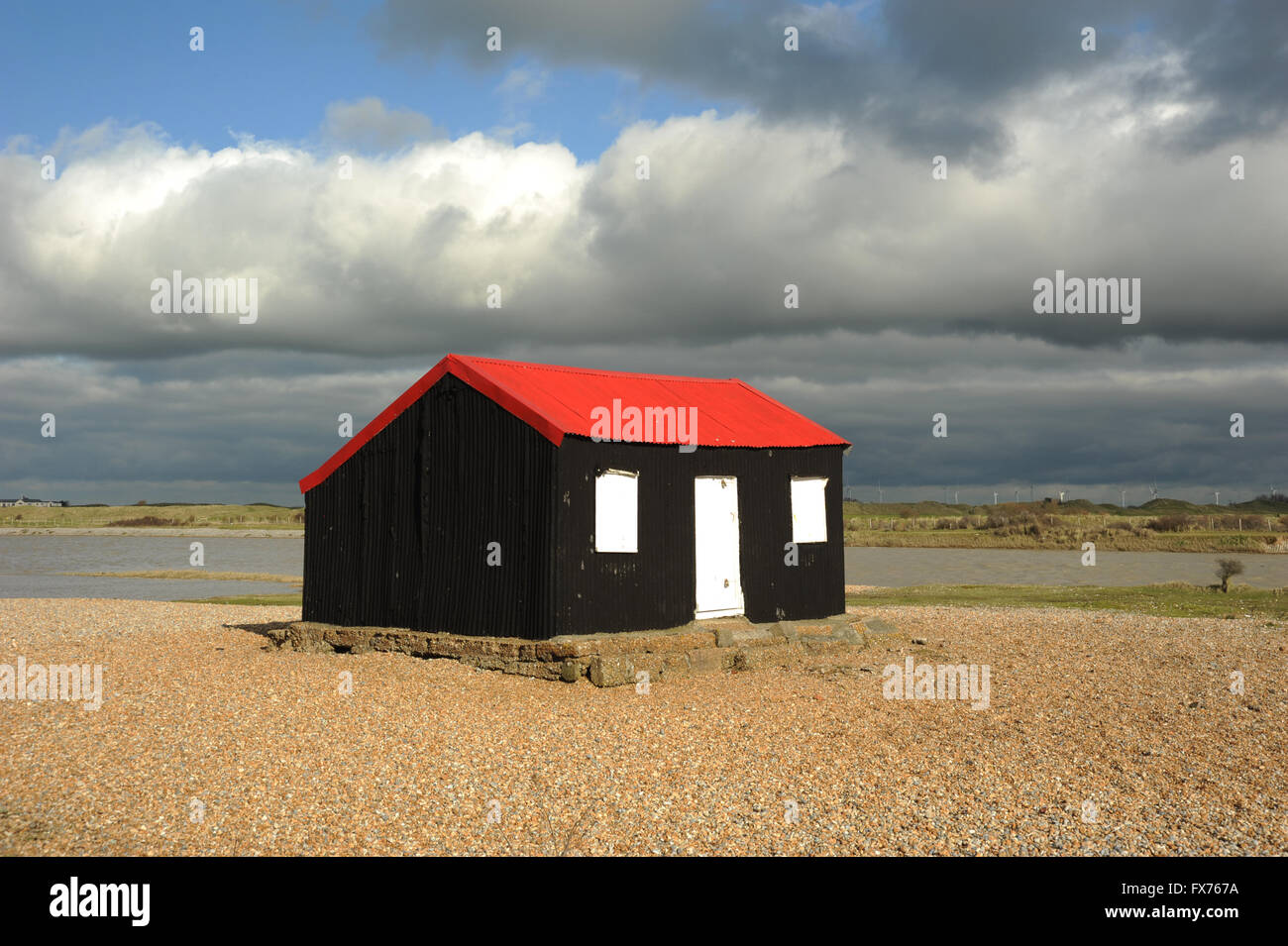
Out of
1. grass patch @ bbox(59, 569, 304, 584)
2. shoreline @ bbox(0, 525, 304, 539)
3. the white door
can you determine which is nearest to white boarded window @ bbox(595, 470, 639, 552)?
the white door

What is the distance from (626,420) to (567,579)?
10.7ft

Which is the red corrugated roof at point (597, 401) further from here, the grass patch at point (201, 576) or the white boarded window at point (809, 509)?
the grass patch at point (201, 576)

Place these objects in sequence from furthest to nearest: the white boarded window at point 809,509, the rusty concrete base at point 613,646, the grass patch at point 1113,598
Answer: the grass patch at point 1113,598 → the white boarded window at point 809,509 → the rusty concrete base at point 613,646

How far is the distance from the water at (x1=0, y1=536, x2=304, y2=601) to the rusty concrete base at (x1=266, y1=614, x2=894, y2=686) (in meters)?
20.1

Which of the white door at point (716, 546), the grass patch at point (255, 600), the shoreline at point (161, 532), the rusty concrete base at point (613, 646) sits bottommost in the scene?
the grass patch at point (255, 600)

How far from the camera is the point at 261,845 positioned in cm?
725

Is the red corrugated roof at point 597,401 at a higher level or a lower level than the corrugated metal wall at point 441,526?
higher

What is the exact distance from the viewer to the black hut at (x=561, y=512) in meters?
15.0

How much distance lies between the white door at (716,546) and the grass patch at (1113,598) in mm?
11079

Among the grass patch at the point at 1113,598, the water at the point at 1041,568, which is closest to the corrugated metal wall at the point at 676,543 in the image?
the grass patch at the point at 1113,598

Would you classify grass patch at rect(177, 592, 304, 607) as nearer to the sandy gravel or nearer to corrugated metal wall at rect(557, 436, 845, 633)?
the sandy gravel

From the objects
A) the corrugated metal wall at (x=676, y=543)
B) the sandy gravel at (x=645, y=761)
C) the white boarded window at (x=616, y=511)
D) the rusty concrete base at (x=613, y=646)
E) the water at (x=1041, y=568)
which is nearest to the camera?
the sandy gravel at (x=645, y=761)
